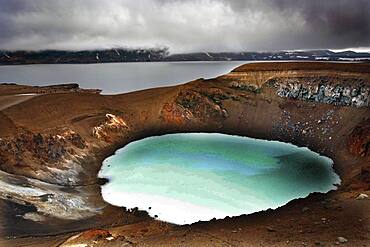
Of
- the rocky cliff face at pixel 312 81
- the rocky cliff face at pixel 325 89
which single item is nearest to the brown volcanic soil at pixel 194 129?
the rocky cliff face at pixel 312 81

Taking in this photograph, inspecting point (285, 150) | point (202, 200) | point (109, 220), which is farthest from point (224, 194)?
point (285, 150)

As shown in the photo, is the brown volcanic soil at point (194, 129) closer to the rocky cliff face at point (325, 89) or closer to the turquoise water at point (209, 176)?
the rocky cliff face at point (325, 89)

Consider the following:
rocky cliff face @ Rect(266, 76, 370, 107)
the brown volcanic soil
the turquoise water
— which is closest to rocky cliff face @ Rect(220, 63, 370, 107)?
rocky cliff face @ Rect(266, 76, 370, 107)

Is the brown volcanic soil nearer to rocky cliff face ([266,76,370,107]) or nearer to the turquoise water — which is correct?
rocky cliff face ([266,76,370,107])

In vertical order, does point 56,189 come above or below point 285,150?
below

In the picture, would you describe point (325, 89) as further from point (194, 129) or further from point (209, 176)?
point (209, 176)

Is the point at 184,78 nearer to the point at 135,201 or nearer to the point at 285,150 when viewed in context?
the point at 285,150
